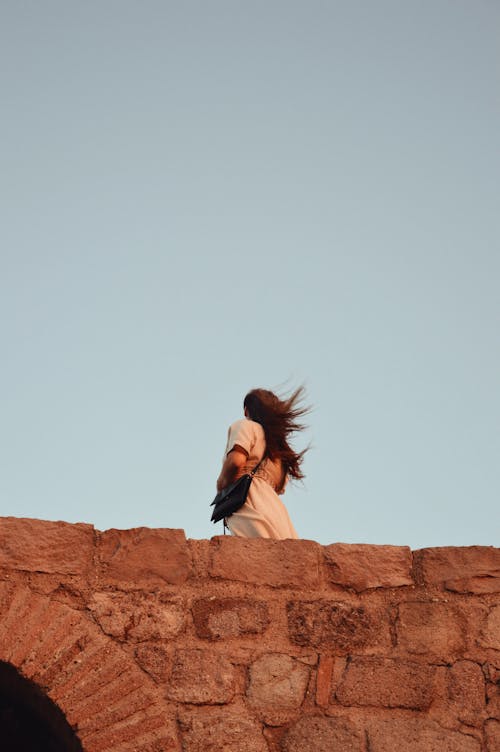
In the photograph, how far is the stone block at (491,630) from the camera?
3.90m

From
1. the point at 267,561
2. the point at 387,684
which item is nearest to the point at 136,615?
the point at 267,561

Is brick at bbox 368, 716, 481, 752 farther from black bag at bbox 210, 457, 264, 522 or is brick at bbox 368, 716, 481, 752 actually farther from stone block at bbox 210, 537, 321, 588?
black bag at bbox 210, 457, 264, 522

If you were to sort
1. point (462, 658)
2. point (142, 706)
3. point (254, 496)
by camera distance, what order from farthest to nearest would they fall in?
point (254, 496)
point (462, 658)
point (142, 706)

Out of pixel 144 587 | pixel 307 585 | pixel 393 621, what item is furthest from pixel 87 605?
pixel 393 621

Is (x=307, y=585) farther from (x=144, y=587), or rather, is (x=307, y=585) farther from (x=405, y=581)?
(x=144, y=587)

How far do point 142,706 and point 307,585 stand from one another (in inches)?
32.3

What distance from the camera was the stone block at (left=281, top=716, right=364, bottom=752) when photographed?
12.0ft

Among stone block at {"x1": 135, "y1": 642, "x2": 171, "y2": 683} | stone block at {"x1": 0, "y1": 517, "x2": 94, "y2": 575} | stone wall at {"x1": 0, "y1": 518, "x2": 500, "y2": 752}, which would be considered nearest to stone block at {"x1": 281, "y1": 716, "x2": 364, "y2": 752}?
stone wall at {"x1": 0, "y1": 518, "x2": 500, "y2": 752}

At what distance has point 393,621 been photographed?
12.9 ft

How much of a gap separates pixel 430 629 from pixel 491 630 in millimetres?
251

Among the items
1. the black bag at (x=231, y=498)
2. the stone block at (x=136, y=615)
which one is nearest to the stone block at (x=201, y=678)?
the stone block at (x=136, y=615)

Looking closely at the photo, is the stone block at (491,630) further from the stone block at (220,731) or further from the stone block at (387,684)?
the stone block at (220,731)

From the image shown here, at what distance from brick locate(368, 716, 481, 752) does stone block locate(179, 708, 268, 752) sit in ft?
1.42

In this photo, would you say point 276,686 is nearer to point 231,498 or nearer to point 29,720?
point 231,498
